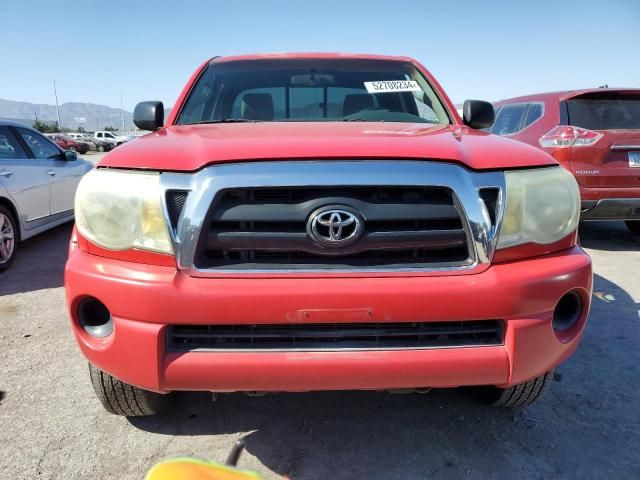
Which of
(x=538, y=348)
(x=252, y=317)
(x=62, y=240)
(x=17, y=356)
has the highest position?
(x=252, y=317)

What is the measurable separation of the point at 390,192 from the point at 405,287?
36 centimetres

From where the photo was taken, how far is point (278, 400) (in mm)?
2484

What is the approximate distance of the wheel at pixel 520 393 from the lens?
212cm

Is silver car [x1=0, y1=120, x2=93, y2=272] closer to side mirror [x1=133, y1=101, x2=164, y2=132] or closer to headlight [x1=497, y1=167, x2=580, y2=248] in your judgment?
side mirror [x1=133, y1=101, x2=164, y2=132]

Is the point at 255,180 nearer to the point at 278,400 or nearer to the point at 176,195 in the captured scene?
the point at 176,195

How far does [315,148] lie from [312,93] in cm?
150

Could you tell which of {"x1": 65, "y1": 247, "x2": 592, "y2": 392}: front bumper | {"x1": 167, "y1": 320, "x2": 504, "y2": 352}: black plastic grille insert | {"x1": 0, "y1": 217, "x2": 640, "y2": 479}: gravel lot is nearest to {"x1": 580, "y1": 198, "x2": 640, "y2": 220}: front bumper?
{"x1": 0, "y1": 217, "x2": 640, "y2": 479}: gravel lot

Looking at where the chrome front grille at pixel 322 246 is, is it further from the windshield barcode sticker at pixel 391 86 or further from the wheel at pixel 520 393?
the windshield barcode sticker at pixel 391 86

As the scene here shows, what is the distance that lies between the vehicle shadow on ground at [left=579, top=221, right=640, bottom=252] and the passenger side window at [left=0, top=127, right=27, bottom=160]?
6.70 m

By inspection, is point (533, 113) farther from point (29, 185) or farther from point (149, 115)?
point (29, 185)

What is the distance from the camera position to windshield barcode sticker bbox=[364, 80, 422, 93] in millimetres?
2984

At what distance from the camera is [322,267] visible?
169cm

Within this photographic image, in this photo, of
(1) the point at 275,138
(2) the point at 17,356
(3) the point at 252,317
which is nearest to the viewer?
(3) the point at 252,317

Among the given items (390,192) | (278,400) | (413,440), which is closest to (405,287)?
(390,192)
